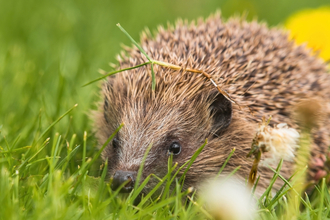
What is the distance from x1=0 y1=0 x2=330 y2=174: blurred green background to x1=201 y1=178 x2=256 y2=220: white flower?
1139 millimetres

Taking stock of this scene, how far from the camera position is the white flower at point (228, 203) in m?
2.41

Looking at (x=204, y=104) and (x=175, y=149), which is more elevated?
(x=204, y=104)

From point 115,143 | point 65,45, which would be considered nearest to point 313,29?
point 65,45

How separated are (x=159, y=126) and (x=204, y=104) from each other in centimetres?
37

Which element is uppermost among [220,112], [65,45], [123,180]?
[65,45]

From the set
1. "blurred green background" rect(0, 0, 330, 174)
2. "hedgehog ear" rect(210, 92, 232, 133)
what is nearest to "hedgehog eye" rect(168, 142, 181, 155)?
"hedgehog ear" rect(210, 92, 232, 133)

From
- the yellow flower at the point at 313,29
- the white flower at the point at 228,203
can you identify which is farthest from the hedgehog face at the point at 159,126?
the yellow flower at the point at 313,29

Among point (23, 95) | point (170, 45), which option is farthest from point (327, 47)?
point (23, 95)

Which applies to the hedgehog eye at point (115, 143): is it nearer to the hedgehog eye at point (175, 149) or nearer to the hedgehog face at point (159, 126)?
the hedgehog face at point (159, 126)

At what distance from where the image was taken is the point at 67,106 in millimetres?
3953

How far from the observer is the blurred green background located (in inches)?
150

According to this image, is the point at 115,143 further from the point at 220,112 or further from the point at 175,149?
the point at 220,112

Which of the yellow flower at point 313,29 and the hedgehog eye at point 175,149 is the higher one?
the yellow flower at point 313,29

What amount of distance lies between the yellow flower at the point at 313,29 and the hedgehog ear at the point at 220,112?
2521 millimetres
